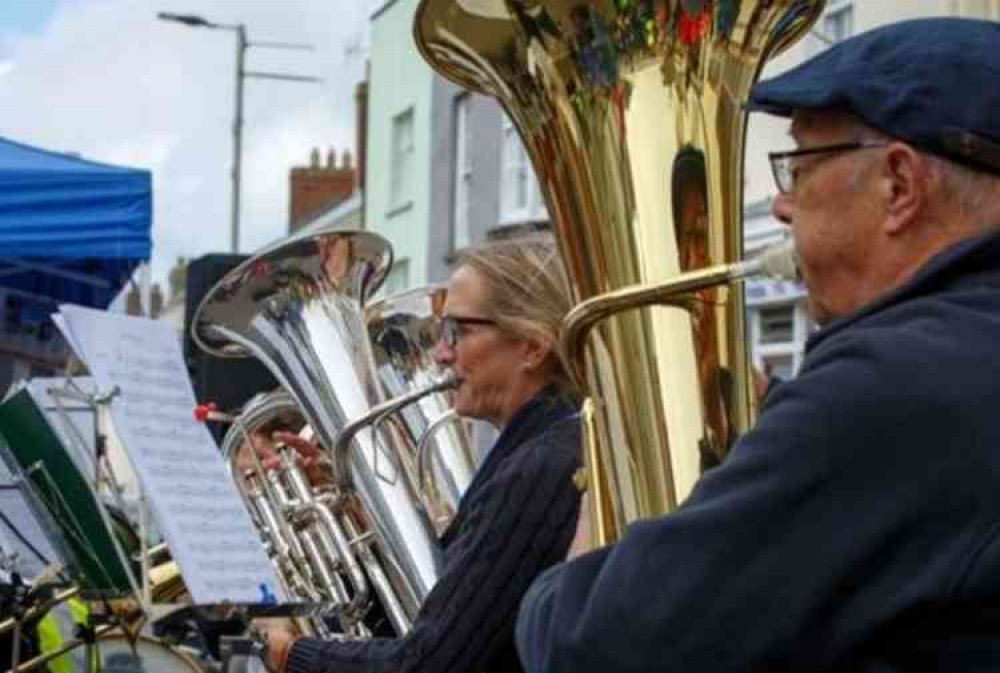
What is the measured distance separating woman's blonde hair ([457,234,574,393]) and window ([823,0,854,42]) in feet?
38.5

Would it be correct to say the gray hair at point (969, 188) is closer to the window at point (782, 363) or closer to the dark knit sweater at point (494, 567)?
the dark knit sweater at point (494, 567)

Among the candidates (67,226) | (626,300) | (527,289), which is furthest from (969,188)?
(67,226)

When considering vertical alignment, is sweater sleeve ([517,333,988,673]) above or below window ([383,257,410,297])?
above

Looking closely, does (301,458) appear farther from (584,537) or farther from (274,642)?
(584,537)

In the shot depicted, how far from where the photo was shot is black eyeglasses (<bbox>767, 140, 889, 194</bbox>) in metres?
1.85

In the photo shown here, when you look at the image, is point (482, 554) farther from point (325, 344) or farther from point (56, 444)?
point (325, 344)

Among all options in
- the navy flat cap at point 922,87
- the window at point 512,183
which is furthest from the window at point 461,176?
the navy flat cap at point 922,87

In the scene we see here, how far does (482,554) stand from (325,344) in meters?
1.33

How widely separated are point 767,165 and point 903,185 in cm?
1111

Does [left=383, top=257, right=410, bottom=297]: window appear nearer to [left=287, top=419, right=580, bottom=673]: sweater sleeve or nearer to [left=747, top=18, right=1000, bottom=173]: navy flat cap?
[left=287, top=419, right=580, bottom=673]: sweater sleeve

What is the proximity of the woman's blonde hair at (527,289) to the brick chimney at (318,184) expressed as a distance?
29957mm

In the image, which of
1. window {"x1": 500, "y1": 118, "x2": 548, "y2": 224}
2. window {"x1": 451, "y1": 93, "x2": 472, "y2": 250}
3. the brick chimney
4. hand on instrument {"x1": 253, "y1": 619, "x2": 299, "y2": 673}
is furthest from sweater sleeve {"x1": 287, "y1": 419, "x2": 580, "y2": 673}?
the brick chimney

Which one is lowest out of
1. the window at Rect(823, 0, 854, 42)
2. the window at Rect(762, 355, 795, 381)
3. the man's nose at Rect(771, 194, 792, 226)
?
the window at Rect(762, 355, 795, 381)

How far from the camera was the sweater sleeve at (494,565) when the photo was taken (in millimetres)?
3006
